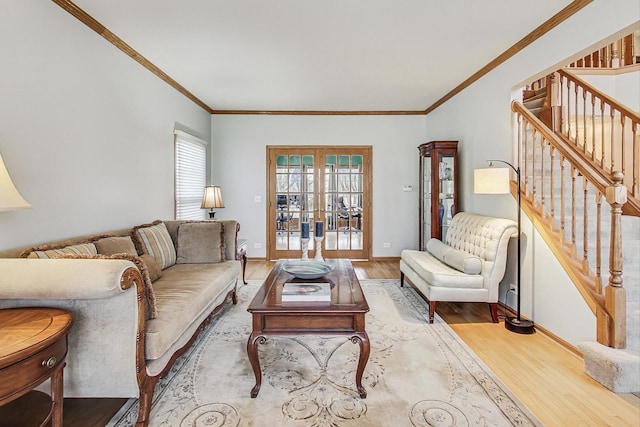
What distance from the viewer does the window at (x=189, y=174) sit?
4680 mm

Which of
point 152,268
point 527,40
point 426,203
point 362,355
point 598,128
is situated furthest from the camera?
point 426,203

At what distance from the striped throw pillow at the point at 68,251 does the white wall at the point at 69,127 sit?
0.24 meters

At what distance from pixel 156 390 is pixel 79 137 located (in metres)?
2.03

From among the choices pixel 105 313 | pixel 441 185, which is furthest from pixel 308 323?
pixel 441 185

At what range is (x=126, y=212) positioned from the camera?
3.45m

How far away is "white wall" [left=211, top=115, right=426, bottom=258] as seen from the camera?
6102 mm

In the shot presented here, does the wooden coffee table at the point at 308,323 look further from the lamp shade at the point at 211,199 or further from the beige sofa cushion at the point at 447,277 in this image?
the lamp shade at the point at 211,199

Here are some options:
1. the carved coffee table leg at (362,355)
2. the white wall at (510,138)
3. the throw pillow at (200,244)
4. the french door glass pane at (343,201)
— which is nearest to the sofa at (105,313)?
the carved coffee table leg at (362,355)

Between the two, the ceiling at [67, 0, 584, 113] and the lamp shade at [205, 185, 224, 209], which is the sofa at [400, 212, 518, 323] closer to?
the ceiling at [67, 0, 584, 113]

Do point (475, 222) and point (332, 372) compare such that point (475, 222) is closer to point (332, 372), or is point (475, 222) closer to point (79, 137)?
point (332, 372)

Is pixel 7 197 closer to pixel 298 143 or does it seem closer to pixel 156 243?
pixel 156 243

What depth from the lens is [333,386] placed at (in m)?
2.21

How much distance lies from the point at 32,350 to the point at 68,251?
1.12 m

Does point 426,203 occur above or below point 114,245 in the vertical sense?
above
